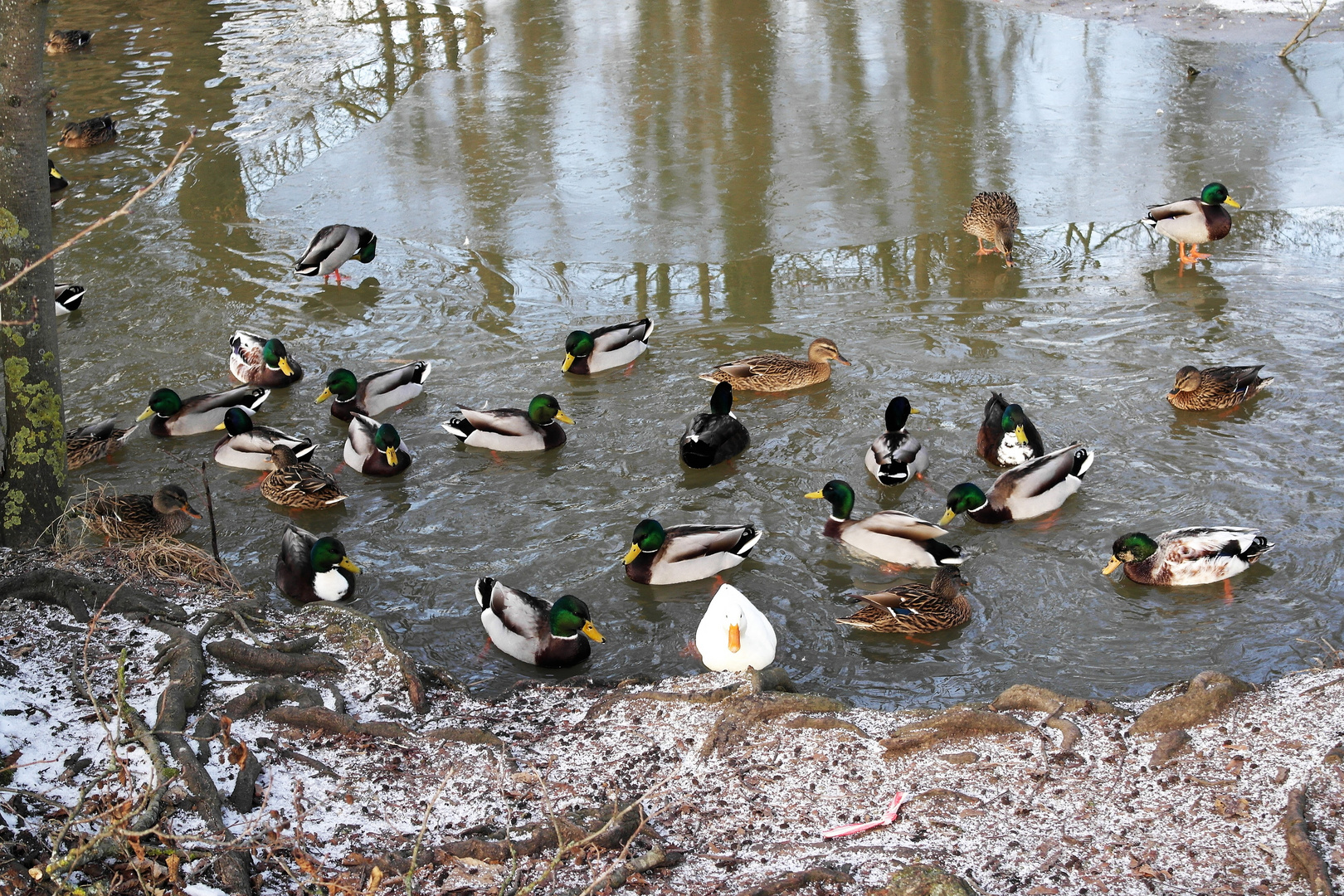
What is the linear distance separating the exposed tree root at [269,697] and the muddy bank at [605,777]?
0.5 inches

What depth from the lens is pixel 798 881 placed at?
11.6ft

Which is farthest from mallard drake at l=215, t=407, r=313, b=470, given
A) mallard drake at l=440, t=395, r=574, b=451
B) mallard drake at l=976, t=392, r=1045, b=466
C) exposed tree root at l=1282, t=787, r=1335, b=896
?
exposed tree root at l=1282, t=787, r=1335, b=896

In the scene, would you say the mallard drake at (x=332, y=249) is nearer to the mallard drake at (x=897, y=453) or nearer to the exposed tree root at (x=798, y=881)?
the mallard drake at (x=897, y=453)

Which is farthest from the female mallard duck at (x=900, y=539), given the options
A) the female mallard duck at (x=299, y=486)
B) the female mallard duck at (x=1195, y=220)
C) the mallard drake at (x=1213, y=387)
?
the female mallard duck at (x=1195, y=220)

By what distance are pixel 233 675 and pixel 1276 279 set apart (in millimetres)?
8110

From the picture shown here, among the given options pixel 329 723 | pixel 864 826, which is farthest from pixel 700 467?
pixel 864 826

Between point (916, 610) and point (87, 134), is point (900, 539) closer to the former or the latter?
point (916, 610)

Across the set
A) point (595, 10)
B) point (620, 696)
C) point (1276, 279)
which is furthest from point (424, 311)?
point (595, 10)

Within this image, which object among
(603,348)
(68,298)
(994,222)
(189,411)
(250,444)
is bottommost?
(250,444)

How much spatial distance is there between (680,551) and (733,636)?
915 millimetres

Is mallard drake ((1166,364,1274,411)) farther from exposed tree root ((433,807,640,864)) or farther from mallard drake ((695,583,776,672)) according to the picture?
exposed tree root ((433,807,640,864))

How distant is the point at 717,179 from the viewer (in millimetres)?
11102

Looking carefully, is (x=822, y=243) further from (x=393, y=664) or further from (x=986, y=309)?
(x=393, y=664)

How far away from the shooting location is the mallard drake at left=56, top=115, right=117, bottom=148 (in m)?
12.9
